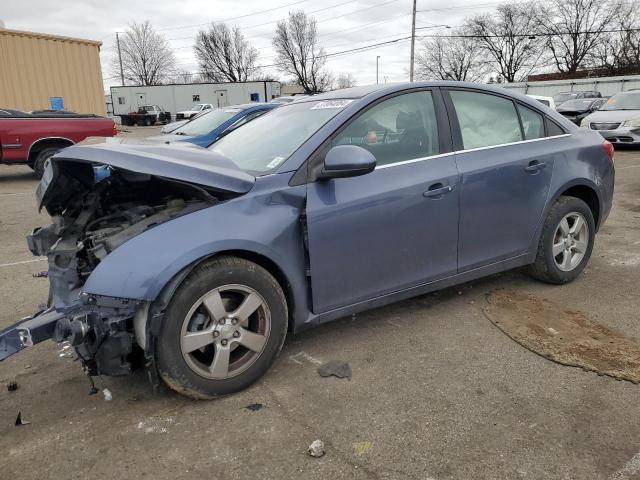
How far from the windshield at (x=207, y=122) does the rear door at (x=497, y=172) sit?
20.6 ft

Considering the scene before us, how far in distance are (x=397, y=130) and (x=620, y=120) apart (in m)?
13.2

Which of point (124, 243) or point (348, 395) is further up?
point (124, 243)

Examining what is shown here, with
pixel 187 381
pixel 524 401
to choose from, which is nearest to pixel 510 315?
pixel 524 401

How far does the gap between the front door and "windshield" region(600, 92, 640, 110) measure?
45.4 ft

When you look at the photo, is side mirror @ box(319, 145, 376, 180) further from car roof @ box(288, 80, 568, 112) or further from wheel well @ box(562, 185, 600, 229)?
wheel well @ box(562, 185, 600, 229)

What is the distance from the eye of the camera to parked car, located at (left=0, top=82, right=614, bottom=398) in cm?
246

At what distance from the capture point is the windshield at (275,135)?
308cm

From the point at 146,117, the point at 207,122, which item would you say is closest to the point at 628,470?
the point at 207,122

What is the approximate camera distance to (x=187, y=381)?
2551 mm

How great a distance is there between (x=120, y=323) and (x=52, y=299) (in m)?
0.70

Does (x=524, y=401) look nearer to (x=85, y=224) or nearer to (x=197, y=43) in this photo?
(x=85, y=224)

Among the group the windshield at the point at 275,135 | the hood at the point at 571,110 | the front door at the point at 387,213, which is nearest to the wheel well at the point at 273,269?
the front door at the point at 387,213

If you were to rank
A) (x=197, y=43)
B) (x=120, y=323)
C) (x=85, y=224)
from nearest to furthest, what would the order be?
(x=120, y=323), (x=85, y=224), (x=197, y=43)

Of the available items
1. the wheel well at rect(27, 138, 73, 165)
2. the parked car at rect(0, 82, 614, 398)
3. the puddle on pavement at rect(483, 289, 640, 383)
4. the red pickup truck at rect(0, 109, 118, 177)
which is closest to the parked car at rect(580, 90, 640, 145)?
the parked car at rect(0, 82, 614, 398)
